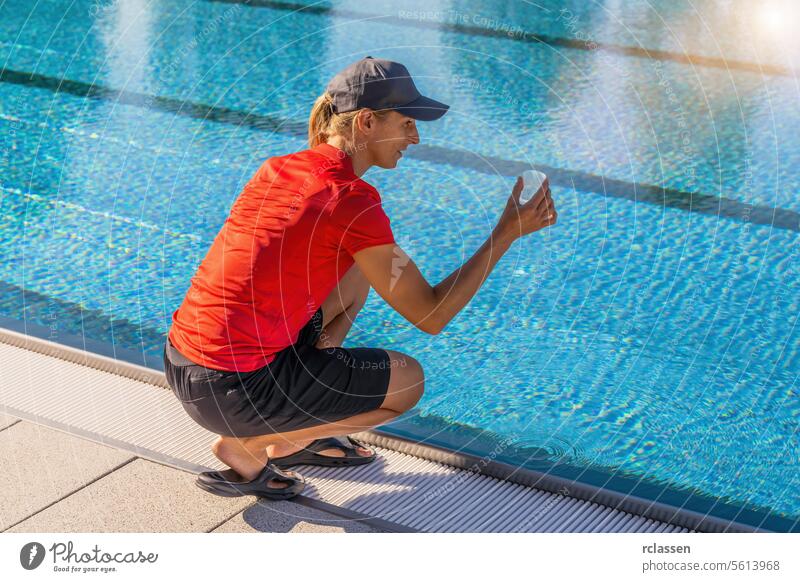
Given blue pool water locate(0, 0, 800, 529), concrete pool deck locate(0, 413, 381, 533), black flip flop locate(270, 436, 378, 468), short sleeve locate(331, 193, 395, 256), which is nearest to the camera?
short sleeve locate(331, 193, 395, 256)

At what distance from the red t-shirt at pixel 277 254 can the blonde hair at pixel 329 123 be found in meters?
0.06

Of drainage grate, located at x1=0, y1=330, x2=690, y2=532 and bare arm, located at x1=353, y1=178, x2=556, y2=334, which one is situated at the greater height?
bare arm, located at x1=353, y1=178, x2=556, y2=334

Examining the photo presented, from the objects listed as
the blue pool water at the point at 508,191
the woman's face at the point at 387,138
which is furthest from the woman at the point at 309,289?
the blue pool water at the point at 508,191

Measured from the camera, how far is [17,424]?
10.3 ft

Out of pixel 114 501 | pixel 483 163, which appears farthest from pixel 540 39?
pixel 114 501

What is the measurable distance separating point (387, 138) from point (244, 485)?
103 cm

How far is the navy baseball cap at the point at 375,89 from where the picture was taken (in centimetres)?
256

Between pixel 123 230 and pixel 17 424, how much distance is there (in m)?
2.19

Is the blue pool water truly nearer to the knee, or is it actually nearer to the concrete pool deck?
the knee

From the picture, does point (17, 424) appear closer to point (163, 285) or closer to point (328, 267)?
point (328, 267)

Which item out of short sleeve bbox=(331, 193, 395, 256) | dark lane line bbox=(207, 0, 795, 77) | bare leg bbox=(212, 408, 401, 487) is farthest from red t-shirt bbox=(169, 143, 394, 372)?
dark lane line bbox=(207, 0, 795, 77)

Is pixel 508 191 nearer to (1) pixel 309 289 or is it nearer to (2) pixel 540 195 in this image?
(2) pixel 540 195

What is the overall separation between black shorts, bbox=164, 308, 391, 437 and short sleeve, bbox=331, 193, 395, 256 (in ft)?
1.25

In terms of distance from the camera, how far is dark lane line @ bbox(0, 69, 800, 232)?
18.0ft
